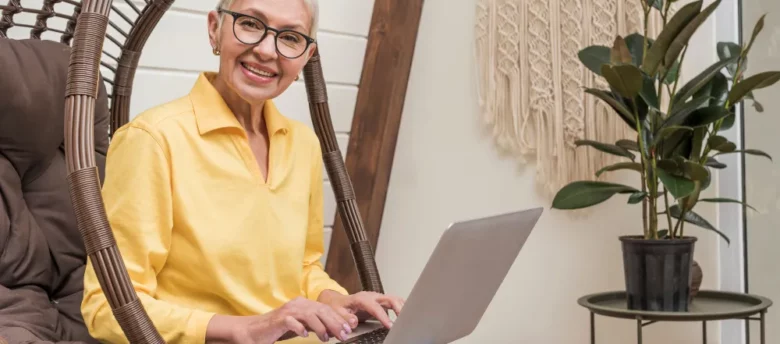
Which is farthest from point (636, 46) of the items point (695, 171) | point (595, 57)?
point (695, 171)

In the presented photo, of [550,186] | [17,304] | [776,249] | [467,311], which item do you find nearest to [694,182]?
[550,186]

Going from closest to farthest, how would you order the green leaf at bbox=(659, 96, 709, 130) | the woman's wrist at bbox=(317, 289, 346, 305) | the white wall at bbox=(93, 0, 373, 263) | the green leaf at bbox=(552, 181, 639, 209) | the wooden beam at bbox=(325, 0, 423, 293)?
the woman's wrist at bbox=(317, 289, 346, 305)
the white wall at bbox=(93, 0, 373, 263)
the green leaf at bbox=(659, 96, 709, 130)
the green leaf at bbox=(552, 181, 639, 209)
the wooden beam at bbox=(325, 0, 423, 293)

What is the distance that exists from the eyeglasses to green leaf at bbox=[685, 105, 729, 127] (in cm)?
113

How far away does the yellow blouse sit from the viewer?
116 cm

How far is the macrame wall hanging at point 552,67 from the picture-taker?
2416mm

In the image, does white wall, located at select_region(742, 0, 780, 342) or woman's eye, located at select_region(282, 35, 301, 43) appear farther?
white wall, located at select_region(742, 0, 780, 342)

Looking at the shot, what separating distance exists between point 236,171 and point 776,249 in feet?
6.03

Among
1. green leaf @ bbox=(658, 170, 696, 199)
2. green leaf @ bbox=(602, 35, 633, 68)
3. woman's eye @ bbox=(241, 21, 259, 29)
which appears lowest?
green leaf @ bbox=(658, 170, 696, 199)

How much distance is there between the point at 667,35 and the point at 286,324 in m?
1.30

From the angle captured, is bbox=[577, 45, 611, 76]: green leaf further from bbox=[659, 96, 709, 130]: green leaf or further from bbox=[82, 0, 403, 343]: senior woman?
bbox=[82, 0, 403, 343]: senior woman

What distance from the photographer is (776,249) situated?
8.23 feet

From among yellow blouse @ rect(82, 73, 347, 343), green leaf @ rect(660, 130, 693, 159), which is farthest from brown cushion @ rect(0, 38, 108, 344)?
green leaf @ rect(660, 130, 693, 159)

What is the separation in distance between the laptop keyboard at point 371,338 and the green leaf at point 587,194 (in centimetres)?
89

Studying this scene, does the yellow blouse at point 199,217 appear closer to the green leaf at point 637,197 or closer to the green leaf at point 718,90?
the green leaf at point 637,197
